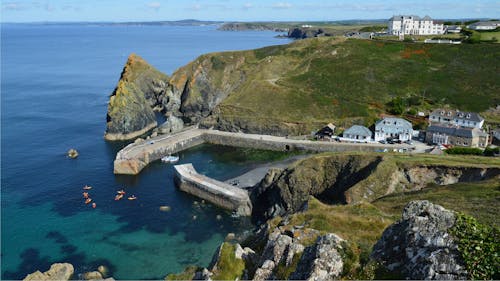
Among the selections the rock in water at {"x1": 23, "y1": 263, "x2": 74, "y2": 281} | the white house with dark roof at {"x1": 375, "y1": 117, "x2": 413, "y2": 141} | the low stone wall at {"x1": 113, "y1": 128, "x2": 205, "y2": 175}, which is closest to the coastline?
the low stone wall at {"x1": 113, "y1": 128, "x2": 205, "y2": 175}

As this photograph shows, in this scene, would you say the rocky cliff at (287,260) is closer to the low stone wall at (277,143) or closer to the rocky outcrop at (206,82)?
the low stone wall at (277,143)

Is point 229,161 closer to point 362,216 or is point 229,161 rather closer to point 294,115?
point 294,115

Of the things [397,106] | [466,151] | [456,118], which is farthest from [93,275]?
[397,106]

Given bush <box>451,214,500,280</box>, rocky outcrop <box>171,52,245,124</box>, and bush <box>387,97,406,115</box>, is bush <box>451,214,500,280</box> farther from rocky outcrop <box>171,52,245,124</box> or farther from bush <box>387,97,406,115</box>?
rocky outcrop <box>171,52,245,124</box>

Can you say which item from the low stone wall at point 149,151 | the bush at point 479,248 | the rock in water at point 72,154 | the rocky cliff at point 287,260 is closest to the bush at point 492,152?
the rocky cliff at point 287,260

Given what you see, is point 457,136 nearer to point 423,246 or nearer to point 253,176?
point 253,176
